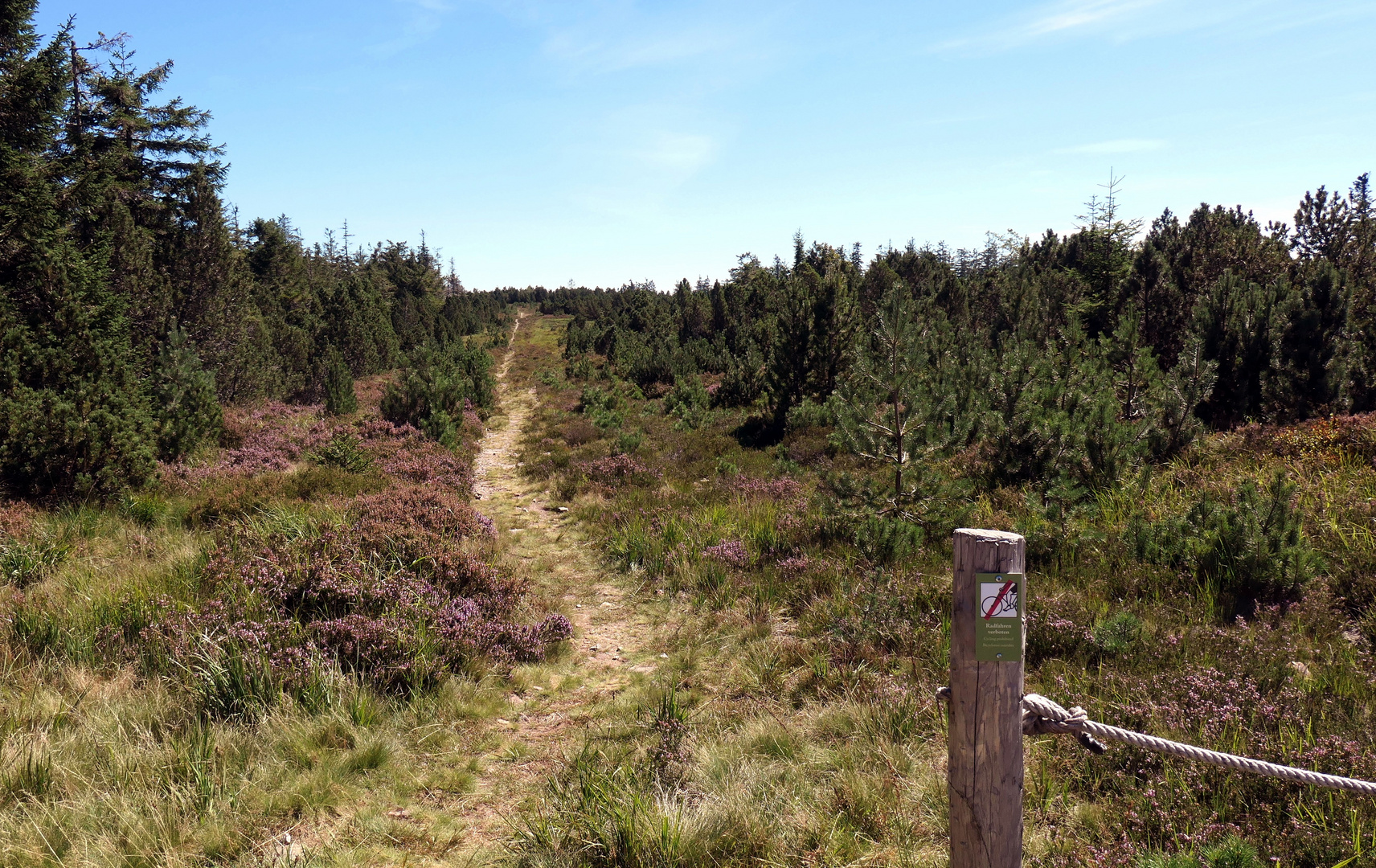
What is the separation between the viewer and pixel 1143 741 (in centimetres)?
223


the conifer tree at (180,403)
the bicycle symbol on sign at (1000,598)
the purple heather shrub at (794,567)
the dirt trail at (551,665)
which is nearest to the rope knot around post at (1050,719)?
the bicycle symbol on sign at (1000,598)

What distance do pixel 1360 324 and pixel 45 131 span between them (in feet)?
72.1

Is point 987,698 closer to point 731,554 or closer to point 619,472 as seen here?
Result: point 731,554

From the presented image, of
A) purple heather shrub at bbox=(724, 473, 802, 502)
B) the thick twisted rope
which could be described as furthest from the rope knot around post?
purple heather shrub at bbox=(724, 473, 802, 502)

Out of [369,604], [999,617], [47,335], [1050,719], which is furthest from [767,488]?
[47,335]

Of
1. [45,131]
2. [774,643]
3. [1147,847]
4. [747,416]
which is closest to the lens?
[1147,847]

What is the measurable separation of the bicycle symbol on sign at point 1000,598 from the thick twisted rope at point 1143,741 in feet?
1.06

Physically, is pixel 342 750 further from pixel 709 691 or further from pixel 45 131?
pixel 45 131

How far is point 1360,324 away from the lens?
1067 centimetres

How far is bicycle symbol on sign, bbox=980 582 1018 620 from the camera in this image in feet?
6.81

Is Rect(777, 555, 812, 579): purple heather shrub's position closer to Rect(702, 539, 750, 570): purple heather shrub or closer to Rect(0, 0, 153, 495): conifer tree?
Rect(702, 539, 750, 570): purple heather shrub

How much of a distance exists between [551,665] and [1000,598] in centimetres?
440

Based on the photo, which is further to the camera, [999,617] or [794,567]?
[794,567]

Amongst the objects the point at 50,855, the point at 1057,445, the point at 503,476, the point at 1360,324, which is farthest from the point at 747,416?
the point at 50,855
